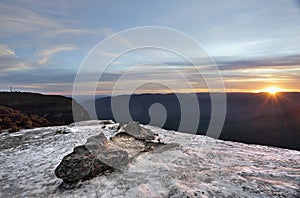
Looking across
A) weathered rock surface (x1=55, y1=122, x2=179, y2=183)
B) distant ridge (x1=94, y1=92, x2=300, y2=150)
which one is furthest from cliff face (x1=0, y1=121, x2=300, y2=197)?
distant ridge (x1=94, y1=92, x2=300, y2=150)

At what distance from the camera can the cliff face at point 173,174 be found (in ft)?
31.8

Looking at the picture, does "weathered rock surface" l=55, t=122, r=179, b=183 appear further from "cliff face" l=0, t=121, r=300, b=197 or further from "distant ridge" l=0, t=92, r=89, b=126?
"distant ridge" l=0, t=92, r=89, b=126

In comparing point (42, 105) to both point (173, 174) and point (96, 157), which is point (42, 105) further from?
point (173, 174)

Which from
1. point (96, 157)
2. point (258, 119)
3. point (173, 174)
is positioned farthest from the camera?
point (258, 119)

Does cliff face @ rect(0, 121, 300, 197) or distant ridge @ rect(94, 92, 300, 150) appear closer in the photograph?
cliff face @ rect(0, 121, 300, 197)

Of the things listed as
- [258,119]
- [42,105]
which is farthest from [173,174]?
[258,119]

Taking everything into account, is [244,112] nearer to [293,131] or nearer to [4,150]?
[293,131]

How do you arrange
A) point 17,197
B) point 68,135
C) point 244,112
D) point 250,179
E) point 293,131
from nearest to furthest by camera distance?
point 17,197
point 250,179
point 68,135
point 293,131
point 244,112

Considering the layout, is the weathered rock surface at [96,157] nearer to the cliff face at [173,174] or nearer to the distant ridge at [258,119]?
the cliff face at [173,174]

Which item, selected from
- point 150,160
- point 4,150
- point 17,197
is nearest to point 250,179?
point 150,160

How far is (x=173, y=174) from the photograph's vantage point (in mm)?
11398

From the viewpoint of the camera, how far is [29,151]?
1609 centimetres

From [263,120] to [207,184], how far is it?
92.9 metres

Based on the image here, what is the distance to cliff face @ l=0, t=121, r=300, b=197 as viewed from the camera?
970cm
